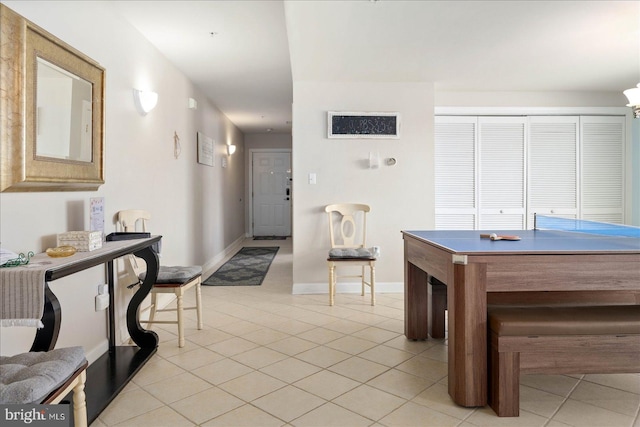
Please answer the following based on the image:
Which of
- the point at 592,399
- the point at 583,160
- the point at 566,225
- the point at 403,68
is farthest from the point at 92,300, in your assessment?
the point at 583,160

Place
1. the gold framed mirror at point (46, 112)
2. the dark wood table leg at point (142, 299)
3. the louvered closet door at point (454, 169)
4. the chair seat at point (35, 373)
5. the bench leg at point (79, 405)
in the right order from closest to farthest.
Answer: the chair seat at point (35, 373), the bench leg at point (79, 405), the gold framed mirror at point (46, 112), the dark wood table leg at point (142, 299), the louvered closet door at point (454, 169)

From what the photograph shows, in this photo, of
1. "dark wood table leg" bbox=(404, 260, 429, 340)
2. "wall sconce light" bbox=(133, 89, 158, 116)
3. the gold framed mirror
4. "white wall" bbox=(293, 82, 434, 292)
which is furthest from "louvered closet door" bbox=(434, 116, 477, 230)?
the gold framed mirror

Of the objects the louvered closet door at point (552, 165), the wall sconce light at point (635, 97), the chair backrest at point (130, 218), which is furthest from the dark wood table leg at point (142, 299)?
the louvered closet door at point (552, 165)

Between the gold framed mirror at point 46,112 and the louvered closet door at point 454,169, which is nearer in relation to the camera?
the gold framed mirror at point 46,112

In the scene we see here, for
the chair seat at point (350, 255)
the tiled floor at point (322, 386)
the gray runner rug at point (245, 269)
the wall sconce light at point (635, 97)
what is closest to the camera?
the tiled floor at point (322, 386)

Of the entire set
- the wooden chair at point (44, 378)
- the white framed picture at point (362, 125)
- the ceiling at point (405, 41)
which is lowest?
the wooden chair at point (44, 378)

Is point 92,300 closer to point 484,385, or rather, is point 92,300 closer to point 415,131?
point 484,385

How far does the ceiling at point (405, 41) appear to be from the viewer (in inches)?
113

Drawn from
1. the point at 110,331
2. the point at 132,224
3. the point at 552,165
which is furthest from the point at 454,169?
the point at 110,331

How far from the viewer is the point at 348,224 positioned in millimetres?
4574

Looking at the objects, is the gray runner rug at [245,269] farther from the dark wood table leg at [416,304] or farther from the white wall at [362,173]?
the dark wood table leg at [416,304]

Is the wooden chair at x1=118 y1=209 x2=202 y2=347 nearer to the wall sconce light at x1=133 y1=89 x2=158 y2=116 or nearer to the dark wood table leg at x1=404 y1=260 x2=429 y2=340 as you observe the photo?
the wall sconce light at x1=133 y1=89 x2=158 y2=116

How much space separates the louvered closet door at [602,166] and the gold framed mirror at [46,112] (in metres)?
5.08

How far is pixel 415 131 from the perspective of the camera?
461 centimetres
